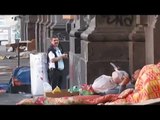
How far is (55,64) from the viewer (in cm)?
1045

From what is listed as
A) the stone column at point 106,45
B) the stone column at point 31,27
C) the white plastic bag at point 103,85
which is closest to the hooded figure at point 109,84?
the white plastic bag at point 103,85

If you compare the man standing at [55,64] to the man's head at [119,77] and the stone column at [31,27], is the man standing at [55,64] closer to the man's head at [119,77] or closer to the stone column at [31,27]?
the man's head at [119,77]

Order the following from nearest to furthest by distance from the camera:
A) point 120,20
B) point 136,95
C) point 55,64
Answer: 1. point 136,95
2. point 120,20
3. point 55,64

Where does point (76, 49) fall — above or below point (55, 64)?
above

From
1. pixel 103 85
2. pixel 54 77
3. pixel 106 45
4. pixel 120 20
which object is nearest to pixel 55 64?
pixel 54 77

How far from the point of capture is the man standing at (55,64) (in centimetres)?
1033

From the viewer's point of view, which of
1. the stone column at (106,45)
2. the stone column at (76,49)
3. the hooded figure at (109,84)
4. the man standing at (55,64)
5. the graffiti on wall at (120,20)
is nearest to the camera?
the hooded figure at (109,84)

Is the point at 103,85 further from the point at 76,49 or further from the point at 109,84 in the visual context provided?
the point at 76,49

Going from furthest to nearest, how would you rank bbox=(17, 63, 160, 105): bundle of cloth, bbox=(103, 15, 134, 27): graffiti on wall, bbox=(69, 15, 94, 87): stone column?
bbox=(69, 15, 94, 87): stone column → bbox=(103, 15, 134, 27): graffiti on wall → bbox=(17, 63, 160, 105): bundle of cloth

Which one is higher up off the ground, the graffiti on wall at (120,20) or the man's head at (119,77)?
the graffiti on wall at (120,20)

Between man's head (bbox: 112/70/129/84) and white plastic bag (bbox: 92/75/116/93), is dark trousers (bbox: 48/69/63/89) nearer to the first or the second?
white plastic bag (bbox: 92/75/116/93)

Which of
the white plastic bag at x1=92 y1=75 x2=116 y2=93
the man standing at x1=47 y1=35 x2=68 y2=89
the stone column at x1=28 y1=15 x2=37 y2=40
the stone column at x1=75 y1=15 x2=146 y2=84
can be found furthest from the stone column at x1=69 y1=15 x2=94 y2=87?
the stone column at x1=28 y1=15 x2=37 y2=40

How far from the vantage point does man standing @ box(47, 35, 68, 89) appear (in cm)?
1033
